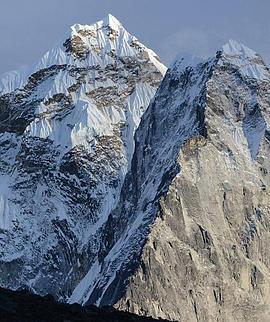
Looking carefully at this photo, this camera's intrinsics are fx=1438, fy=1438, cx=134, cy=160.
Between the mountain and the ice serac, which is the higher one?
the ice serac

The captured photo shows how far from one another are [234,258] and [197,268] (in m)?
6.78

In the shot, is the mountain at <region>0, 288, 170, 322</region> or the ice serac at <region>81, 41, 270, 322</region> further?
the ice serac at <region>81, 41, 270, 322</region>

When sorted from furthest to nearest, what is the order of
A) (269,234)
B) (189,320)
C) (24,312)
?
1. (269,234)
2. (189,320)
3. (24,312)

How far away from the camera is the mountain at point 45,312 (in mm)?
52500

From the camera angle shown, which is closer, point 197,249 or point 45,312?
point 45,312

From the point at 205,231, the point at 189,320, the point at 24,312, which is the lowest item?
the point at 24,312

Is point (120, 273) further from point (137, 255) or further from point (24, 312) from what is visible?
point (24, 312)

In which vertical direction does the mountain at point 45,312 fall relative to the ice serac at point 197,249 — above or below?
below

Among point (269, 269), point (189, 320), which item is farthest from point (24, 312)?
point (269, 269)

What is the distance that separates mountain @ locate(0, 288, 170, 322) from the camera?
52500 millimetres

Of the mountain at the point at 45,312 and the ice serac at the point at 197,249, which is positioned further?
the ice serac at the point at 197,249

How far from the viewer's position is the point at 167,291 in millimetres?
178000

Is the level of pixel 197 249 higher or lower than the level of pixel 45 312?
higher

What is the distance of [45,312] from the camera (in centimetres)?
5422
